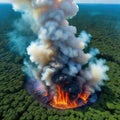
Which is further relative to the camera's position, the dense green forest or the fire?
the fire

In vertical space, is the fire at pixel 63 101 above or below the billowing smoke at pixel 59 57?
below

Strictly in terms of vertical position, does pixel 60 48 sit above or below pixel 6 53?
below

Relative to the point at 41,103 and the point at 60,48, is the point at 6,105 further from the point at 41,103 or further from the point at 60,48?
the point at 60,48

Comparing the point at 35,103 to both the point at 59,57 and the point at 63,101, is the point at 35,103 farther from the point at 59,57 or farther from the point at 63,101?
the point at 59,57

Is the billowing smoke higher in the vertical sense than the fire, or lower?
higher

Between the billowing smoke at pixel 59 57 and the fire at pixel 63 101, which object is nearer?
the billowing smoke at pixel 59 57

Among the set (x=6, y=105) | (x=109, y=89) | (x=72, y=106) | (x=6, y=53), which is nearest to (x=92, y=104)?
(x=72, y=106)

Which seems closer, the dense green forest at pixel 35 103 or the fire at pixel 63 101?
the dense green forest at pixel 35 103

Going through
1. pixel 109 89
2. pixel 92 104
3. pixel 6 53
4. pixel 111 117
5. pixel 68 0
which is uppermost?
pixel 6 53

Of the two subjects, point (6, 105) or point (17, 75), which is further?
point (17, 75)

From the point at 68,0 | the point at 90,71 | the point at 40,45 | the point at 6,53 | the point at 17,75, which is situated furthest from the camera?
the point at 6,53

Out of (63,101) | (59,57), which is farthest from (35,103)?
(59,57)
